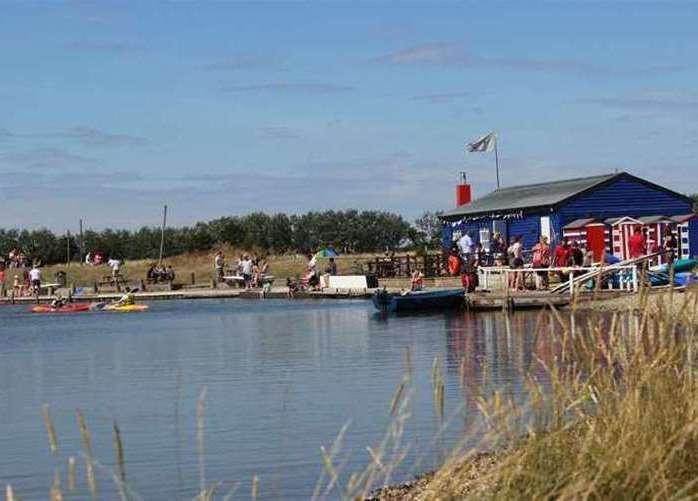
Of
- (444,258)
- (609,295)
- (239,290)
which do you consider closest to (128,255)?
(239,290)

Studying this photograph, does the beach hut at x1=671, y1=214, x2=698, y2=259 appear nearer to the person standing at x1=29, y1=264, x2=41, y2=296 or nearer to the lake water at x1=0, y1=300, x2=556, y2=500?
the lake water at x1=0, y1=300, x2=556, y2=500

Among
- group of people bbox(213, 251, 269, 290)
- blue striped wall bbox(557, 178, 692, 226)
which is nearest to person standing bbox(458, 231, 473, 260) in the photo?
blue striped wall bbox(557, 178, 692, 226)

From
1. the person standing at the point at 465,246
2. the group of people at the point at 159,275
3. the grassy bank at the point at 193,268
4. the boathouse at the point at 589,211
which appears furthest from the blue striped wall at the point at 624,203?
the group of people at the point at 159,275

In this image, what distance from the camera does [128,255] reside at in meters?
104

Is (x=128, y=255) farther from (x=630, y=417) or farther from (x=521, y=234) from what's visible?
(x=630, y=417)

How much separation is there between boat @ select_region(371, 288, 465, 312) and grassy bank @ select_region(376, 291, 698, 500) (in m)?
33.3

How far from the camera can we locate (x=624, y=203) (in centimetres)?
5416

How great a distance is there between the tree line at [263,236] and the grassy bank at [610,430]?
3375 inches

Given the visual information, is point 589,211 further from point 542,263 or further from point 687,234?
point 542,263

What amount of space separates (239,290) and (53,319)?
10395 mm

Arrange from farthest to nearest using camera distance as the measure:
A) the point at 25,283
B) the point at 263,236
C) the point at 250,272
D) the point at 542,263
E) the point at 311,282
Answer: the point at 263,236 < the point at 25,283 < the point at 250,272 < the point at 311,282 < the point at 542,263

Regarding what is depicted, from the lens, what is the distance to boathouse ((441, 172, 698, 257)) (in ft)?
170

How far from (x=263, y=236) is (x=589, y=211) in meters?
52.9

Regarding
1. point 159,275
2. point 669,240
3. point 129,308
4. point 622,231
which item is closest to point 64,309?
point 129,308
